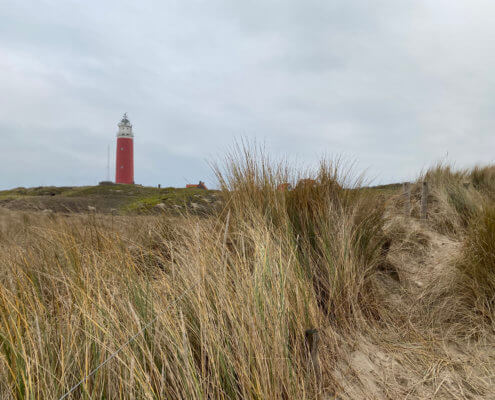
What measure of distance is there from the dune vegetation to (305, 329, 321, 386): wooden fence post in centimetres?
1

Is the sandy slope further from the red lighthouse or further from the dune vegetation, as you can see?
the red lighthouse

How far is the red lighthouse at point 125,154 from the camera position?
34.0m

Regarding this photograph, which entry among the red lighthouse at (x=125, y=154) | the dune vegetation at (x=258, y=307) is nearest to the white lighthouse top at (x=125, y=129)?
the red lighthouse at (x=125, y=154)

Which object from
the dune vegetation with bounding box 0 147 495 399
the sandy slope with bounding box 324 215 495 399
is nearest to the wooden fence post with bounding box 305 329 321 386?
the dune vegetation with bounding box 0 147 495 399

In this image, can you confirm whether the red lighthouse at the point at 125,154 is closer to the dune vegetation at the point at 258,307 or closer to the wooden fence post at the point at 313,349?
the dune vegetation at the point at 258,307

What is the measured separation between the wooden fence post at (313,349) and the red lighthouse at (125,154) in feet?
113

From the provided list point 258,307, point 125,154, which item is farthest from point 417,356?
point 125,154

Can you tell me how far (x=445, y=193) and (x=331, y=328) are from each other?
16.8 ft

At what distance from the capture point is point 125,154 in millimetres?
34719

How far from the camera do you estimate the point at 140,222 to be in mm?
3721

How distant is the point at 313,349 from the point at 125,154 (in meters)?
36.4

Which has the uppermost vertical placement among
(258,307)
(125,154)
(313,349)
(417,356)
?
(125,154)

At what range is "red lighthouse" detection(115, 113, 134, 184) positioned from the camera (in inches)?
1339

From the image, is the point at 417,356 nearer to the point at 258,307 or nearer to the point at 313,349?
the point at 313,349
